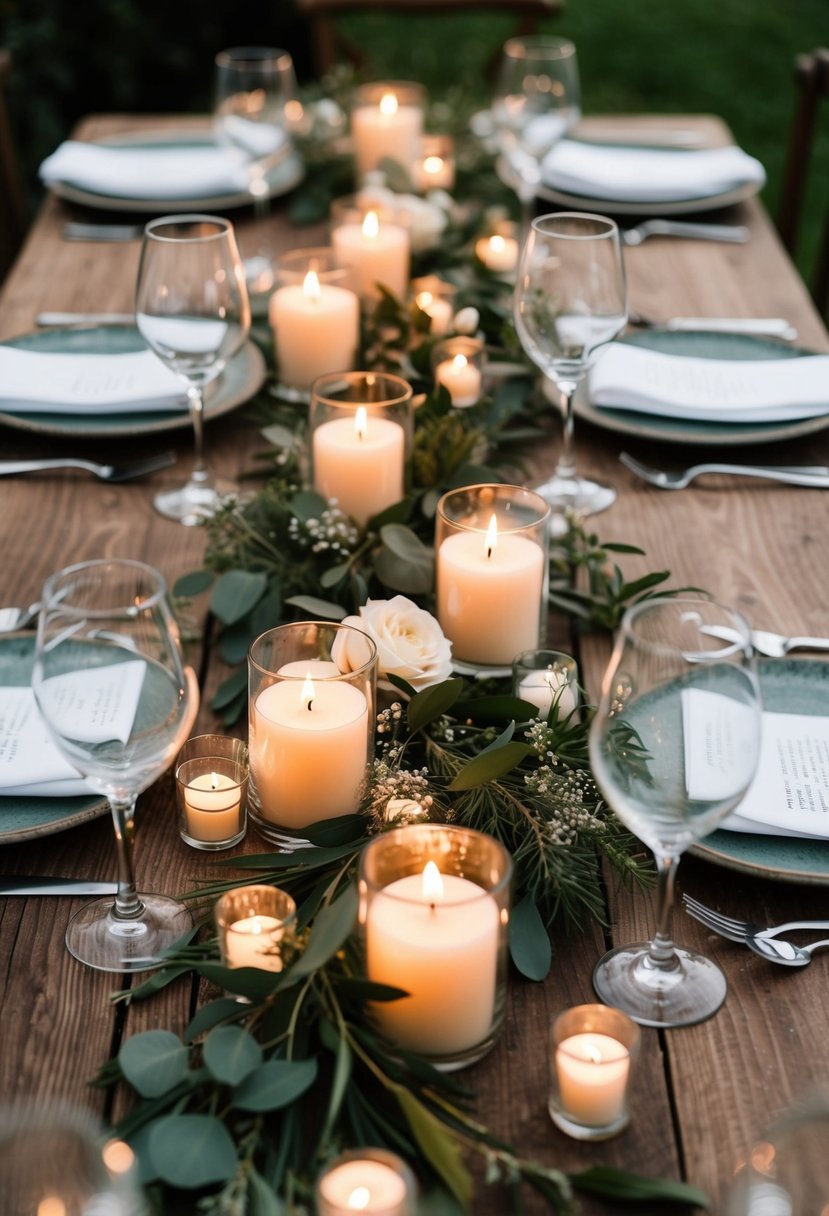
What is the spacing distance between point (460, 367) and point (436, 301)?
0.78ft

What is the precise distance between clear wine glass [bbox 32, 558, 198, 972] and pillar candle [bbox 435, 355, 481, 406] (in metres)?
0.80

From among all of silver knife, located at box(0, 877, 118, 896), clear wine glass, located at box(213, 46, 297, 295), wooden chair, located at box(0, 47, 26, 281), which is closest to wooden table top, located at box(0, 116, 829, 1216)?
silver knife, located at box(0, 877, 118, 896)

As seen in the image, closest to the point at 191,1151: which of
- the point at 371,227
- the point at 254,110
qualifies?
the point at 371,227

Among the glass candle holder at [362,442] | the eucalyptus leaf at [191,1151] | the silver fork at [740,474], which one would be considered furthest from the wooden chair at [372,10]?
the eucalyptus leaf at [191,1151]

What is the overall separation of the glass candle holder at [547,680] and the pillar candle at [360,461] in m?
0.32

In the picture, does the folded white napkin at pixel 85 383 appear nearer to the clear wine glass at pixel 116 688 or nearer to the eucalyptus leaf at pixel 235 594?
the eucalyptus leaf at pixel 235 594

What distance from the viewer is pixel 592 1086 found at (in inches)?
30.3

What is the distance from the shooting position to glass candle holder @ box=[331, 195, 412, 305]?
1.86m

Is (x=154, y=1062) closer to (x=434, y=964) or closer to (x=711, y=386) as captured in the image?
(x=434, y=964)

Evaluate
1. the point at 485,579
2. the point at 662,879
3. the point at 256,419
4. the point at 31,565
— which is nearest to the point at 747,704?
the point at 662,879

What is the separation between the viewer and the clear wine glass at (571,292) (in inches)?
55.8

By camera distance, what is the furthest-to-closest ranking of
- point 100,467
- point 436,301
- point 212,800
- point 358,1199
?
point 436,301
point 100,467
point 212,800
point 358,1199

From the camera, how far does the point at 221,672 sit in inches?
48.5

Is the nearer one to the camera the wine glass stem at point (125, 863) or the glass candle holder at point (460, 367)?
the wine glass stem at point (125, 863)
